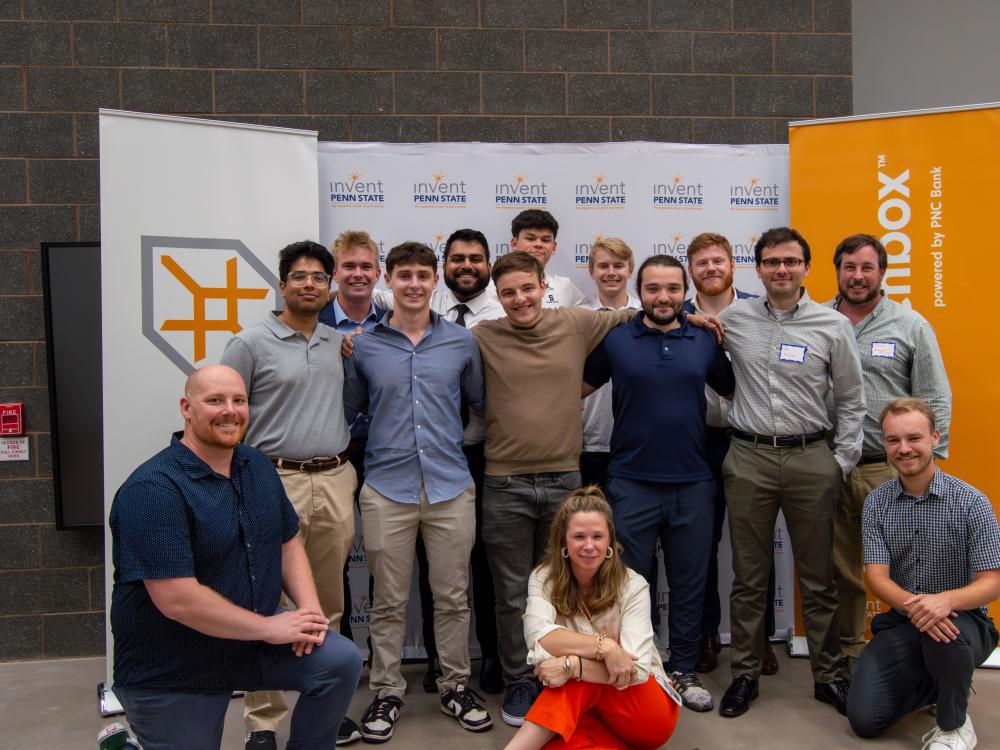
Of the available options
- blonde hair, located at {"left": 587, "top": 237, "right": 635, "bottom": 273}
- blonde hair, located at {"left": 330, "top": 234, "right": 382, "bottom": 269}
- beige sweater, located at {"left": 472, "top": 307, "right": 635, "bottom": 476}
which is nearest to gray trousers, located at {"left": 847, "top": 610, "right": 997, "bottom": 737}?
beige sweater, located at {"left": 472, "top": 307, "right": 635, "bottom": 476}


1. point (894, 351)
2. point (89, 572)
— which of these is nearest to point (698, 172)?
point (894, 351)

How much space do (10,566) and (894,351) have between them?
372 cm

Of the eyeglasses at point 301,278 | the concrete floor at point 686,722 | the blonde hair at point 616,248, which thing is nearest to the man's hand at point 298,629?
the concrete floor at point 686,722

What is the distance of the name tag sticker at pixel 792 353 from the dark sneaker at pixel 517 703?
1.43 meters

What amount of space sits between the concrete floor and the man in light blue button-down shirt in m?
0.10

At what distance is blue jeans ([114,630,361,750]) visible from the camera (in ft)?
6.57

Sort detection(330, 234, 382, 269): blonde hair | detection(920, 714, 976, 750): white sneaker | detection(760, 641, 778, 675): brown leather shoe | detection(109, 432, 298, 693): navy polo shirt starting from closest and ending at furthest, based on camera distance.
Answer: detection(109, 432, 298, 693): navy polo shirt < detection(920, 714, 976, 750): white sneaker < detection(330, 234, 382, 269): blonde hair < detection(760, 641, 778, 675): brown leather shoe

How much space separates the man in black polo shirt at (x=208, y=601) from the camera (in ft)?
6.42

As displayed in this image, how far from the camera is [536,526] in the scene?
2.92 m

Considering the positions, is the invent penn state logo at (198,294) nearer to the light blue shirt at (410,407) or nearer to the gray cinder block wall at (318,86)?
the light blue shirt at (410,407)

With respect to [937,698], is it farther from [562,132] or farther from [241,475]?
→ [562,132]

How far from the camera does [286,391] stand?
271 cm

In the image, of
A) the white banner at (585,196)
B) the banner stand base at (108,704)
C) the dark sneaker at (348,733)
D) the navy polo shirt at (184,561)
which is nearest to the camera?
the navy polo shirt at (184,561)

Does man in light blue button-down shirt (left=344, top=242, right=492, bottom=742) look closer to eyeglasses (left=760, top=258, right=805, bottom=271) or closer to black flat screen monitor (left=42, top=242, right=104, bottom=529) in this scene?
eyeglasses (left=760, top=258, right=805, bottom=271)
